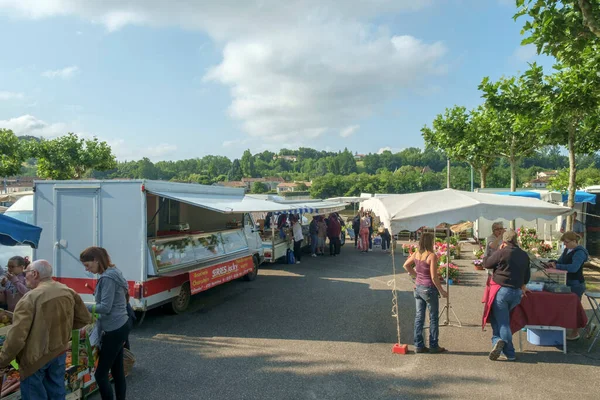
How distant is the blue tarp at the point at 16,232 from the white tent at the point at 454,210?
18.0ft

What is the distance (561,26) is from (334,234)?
11.0 m

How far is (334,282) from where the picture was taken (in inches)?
433

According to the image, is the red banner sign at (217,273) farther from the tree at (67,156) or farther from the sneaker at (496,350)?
the tree at (67,156)

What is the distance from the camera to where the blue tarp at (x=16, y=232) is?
19.2 feet

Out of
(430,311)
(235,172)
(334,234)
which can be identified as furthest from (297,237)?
(235,172)

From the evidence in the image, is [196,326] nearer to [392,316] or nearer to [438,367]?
[392,316]

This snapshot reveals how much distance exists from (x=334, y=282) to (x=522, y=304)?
18.6 ft

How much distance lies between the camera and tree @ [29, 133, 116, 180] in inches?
1113

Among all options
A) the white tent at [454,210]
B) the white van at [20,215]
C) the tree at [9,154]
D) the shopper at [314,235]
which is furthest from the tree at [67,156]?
the white tent at [454,210]

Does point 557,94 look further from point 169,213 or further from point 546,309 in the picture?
point 169,213

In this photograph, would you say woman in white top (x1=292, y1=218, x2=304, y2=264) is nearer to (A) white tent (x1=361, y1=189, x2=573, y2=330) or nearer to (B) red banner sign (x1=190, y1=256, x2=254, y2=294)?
(B) red banner sign (x1=190, y1=256, x2=254, y2=294)

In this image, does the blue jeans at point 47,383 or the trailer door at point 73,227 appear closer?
the blue jeans at point 47,383

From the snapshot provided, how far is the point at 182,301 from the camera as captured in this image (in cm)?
807

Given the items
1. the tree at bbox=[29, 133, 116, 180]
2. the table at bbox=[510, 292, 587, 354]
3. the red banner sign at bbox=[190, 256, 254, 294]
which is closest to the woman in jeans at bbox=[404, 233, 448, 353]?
the table at bbox=[510, 292, 587, 354]
